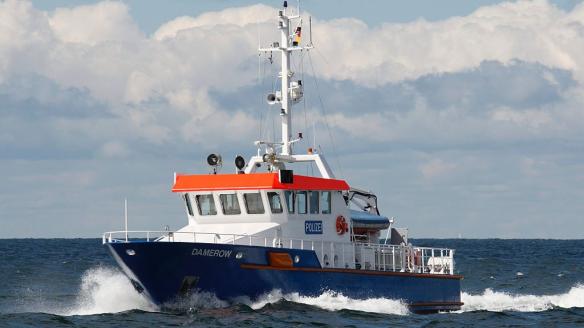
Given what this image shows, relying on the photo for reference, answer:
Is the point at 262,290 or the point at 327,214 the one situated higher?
the point at 327,214

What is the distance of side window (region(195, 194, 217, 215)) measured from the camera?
113 feet

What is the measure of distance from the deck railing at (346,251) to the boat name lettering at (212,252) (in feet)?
1.62

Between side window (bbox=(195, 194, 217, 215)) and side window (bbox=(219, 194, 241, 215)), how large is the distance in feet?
1.11

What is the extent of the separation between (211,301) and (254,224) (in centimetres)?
330

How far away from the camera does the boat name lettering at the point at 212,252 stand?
30875mm

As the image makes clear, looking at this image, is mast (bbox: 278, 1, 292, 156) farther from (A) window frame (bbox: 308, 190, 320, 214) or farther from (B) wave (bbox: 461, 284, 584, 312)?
(B) wave (bbox: 461, 284, 584, 312)

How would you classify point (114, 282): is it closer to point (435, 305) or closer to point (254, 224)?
point (254, 224)

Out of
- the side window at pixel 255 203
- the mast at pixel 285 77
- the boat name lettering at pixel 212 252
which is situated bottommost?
the boat name lettering at pixel 212 252

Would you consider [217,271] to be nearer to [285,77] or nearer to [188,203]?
[188,203]

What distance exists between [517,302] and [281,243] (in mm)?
14883

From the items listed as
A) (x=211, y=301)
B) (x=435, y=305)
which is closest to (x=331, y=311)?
(x=211, y=301)

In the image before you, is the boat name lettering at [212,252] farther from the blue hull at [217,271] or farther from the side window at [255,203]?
the side window at [255,203]

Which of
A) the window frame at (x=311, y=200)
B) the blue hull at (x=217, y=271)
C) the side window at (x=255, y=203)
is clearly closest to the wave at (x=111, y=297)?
the blue hull at (x=217, y=271)

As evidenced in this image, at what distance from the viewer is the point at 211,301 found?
31547 millimetres
